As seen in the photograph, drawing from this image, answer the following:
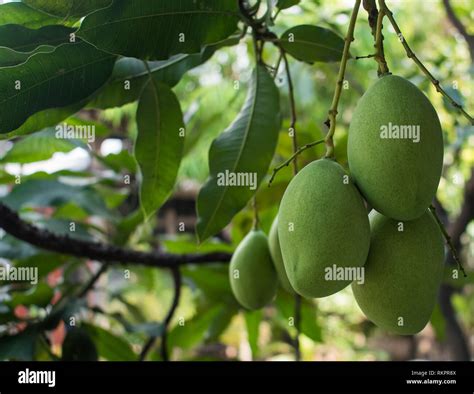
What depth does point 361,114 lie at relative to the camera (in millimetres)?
558

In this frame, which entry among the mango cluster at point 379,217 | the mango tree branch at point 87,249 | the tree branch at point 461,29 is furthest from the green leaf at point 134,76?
the tree branch at point 461,29

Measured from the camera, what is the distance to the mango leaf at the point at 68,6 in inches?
25.3

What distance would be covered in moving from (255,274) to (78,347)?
0.40m

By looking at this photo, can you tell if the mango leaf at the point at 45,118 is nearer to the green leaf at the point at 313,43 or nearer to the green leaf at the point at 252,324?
the green leaf at the point at 313,43

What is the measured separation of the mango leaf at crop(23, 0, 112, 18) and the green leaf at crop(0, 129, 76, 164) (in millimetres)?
424

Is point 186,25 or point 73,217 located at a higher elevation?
point 186,25

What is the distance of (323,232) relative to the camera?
0.51 m

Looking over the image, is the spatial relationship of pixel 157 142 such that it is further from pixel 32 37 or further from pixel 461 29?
pixel 461 29

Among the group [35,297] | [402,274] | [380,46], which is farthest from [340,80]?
[35,297]

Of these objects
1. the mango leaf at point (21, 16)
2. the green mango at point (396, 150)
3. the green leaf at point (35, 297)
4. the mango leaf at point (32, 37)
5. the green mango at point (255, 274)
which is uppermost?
the mango leaf at point (21, 16)

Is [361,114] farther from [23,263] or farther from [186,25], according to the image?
[23,263]

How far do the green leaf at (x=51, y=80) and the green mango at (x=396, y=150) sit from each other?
0.33m

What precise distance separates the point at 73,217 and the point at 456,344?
1.09 m
